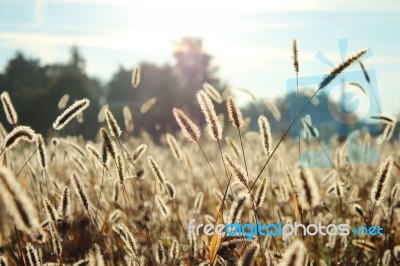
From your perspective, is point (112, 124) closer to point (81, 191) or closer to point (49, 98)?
point (81, 191)

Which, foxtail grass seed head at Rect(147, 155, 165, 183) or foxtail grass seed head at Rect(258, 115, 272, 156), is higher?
foxtail grass seed head at Rect(258, 115, 272, 156)

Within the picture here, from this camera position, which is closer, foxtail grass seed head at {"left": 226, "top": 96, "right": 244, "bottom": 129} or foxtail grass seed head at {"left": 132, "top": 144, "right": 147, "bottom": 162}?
foxtail grass seed head at {"left": 226, "top": 96, "right": 244, "bottom": 129}

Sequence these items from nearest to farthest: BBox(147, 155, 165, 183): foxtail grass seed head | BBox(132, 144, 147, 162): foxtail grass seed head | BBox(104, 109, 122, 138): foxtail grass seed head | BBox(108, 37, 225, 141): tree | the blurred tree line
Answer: BBox(104, 109, 122, 138): foxtail grass seed head
BBox(147, 155, 165, 183): foxtail grass seed head
BBox(132, 144, 147, 162): foxtail grass seed head
the blurred tree line
BBox(108, 37, 225, 141): tree

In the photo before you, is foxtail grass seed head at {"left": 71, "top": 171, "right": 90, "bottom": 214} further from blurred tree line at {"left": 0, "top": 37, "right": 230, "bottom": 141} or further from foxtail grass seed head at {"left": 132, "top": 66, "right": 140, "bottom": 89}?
blurred tree line at {"left": 0, "top": 37, "right": 230, "bottom": 141}

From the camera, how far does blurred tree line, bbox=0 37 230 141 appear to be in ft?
101

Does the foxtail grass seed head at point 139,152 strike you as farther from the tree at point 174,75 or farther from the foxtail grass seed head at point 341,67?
the tree at point 174,75

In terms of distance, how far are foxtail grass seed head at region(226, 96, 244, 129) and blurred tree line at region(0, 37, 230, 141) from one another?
9.25 meters

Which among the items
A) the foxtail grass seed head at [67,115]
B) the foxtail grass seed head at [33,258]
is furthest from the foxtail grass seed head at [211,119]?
the foxtail grass seed head at [33,258]

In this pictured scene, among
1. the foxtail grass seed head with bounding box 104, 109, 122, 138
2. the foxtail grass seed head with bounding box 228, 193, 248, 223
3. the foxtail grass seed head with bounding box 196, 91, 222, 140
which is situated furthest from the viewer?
the foxtail grass seed head with bounding box 104, 109, 122, 138

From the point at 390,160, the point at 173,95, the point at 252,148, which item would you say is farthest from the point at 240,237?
the point at 173,95

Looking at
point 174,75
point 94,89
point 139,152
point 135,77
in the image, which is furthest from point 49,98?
point 139,152

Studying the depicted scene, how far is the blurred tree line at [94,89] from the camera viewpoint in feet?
101

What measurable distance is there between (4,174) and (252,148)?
18.0ft

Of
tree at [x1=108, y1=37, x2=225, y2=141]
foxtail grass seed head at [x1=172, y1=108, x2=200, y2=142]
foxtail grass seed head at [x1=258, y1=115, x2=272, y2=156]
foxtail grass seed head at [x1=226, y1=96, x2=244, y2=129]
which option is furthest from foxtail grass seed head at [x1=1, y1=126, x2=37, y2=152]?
tree at [x1=108, y1=37, x2=225, y2=141]
